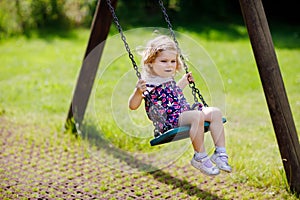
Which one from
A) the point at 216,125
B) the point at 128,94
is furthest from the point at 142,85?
the point at 128,94

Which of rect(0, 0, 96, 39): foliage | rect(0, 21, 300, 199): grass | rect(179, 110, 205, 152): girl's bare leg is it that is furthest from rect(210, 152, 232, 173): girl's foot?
rect(0, 0, 96, 39): foliage

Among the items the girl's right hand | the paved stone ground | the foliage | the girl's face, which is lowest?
the paved stone ground

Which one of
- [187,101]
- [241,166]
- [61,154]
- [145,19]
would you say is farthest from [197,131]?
[145,19]

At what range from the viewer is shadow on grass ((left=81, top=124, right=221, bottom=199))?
4.56 meters

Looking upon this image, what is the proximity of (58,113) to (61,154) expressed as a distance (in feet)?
5.28

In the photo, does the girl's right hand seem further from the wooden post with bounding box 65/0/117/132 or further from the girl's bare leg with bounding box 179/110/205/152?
the wooden post with bounding box 65/0/117/132

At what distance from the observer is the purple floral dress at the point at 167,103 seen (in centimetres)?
374

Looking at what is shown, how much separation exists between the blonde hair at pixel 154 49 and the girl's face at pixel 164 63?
28 mm

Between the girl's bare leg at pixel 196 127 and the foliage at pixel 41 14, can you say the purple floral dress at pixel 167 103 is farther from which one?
the foliage at pixel 41 14

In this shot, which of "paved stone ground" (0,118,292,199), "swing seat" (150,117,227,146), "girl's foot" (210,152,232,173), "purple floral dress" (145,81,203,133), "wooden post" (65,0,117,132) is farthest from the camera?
"wooden post" (65,0,117,132)

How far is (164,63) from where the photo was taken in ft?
12.7

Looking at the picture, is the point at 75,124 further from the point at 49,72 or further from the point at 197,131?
the point at 49,72

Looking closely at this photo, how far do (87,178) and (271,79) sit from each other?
207 centimetres

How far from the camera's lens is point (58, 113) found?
23.0ft
